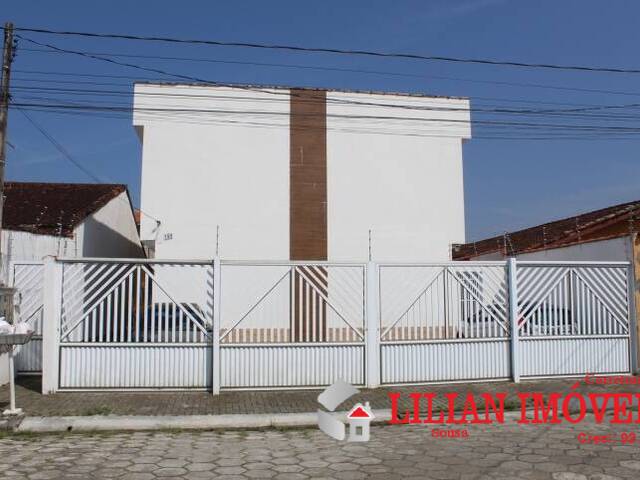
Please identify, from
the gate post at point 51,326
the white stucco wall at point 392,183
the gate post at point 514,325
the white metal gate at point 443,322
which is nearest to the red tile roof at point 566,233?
the white stucco wall at point 392,183

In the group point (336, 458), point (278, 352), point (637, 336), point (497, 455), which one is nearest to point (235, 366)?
point (278, 352)

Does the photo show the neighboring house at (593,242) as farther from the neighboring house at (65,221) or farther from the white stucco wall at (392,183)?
the neighboring house at (65,221)

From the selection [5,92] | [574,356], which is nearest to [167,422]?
[5,92]

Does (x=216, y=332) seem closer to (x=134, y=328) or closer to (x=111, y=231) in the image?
(x=134, y=328)

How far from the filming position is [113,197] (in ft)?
59.4

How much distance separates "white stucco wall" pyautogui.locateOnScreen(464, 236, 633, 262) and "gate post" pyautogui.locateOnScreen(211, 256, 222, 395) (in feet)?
22.2

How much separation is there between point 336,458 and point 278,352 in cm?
295

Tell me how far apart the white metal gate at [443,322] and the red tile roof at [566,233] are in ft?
9.62

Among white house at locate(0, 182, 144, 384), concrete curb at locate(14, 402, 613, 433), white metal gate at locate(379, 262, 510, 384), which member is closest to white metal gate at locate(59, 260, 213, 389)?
concrete curb at locate(14, 402, 613, 433)

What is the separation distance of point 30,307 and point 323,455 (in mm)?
6466

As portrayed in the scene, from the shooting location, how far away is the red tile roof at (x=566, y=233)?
42.1ft

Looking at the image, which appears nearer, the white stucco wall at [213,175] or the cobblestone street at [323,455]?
the cobblestone street at [323,455]

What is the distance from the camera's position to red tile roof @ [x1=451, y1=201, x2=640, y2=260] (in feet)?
42.1

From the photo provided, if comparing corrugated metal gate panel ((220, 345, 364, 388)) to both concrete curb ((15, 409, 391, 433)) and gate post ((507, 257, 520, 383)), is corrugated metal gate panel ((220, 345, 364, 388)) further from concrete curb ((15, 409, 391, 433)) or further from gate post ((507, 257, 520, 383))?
gate post ((507, 257, 520, 383))
